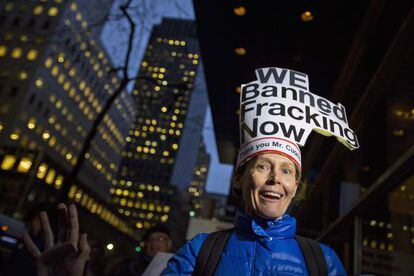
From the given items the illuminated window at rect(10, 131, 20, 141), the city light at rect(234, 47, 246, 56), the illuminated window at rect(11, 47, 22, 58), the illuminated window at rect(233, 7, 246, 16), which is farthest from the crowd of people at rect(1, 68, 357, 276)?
the illuminated window at rect(11, 47, 22, 58)

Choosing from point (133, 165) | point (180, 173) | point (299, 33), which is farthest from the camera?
point (180, 173)

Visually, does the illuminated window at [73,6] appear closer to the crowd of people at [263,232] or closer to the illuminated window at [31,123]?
the illuminated window at [31,123]

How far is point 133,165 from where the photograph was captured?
144500 mm

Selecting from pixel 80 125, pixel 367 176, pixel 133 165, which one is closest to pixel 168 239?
pixel 367 176

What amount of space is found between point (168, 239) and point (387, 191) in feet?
11.8

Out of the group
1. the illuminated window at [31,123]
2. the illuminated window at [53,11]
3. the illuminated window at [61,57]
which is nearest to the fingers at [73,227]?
the illuminated window at [31,123]

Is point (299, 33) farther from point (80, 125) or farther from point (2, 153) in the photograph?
point (80, 125)

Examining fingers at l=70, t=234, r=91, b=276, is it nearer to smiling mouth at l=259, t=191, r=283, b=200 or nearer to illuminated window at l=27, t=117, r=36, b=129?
smiling mouth at l=259, t=191, r=283, b=200

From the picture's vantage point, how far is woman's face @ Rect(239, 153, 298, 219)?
2.44 meters

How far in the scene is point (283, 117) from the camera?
2783 mm

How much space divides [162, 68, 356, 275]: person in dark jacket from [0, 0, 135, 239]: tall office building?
45514 mm

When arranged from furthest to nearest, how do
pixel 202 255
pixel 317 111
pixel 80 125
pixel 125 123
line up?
pixel 125 123
pixel 80 125
pixel 317 111
pixel 202 255

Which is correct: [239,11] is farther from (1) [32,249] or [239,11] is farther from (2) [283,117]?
(1) [32,249]

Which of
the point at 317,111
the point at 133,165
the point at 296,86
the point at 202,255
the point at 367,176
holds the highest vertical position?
the point at 133,165
